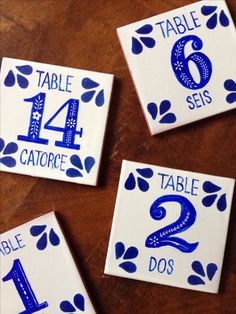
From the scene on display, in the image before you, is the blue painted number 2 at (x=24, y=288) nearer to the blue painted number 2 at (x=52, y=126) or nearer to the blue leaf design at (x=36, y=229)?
the blue leaf design at (x=36, y=229)

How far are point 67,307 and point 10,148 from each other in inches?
11.4

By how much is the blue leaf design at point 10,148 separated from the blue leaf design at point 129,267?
10.6 inches

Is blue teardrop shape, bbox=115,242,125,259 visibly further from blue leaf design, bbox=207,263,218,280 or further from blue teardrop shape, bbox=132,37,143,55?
blue teardrop shape, bbox=132,37,143,55

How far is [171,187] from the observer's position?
0.99 metres

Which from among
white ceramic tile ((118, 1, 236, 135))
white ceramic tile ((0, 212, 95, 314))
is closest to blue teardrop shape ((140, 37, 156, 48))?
white ceramic tile ((118, 1, 236, 135))

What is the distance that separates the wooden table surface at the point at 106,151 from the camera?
3.29 feet

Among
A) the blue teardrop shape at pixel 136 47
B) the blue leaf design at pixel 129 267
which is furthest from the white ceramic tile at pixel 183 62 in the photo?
the blue leaf design at pixel 129 267

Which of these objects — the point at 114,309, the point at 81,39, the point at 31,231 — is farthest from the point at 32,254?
the point at 81,39

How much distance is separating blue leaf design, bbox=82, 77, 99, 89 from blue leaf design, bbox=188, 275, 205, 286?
1.20ft

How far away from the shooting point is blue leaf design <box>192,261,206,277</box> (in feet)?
3.24

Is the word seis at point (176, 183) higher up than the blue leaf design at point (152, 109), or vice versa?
the blue leaf design at point (152, 109)

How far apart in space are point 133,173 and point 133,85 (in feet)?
0.50

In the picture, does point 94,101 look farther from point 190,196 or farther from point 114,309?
point 114,309

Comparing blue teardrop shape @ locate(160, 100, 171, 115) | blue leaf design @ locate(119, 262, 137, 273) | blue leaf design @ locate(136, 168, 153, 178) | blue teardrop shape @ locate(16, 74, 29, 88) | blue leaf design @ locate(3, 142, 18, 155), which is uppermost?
blue teardrop shape @ locate(16, 74, 29, 88)
